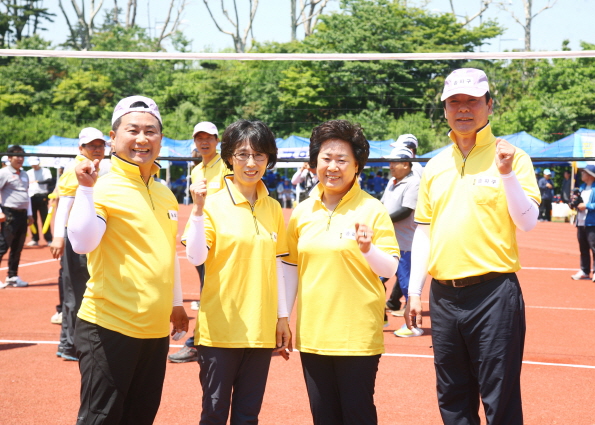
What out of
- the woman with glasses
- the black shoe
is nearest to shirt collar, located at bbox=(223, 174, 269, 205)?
the woman with glasses

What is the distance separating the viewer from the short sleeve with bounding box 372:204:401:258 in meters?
3.92

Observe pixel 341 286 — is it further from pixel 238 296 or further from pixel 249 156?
pixel 249 156

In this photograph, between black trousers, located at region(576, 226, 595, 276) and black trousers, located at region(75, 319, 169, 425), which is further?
black trousers, located at region(576, 226, 595, 276)

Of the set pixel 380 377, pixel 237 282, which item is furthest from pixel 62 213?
pixel 380 377

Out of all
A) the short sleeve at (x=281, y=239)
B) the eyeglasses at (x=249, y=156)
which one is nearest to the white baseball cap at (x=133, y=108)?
the eyeglasses at (x=249, y=156)

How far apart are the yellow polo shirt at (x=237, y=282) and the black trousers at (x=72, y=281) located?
2.90 metres

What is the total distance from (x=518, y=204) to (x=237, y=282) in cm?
160

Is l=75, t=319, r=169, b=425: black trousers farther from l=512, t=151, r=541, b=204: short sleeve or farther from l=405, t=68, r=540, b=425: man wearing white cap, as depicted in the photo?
l=512, t=151, r=541, b=204: short sleeve

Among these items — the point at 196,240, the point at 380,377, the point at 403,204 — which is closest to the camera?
the point at 196,240

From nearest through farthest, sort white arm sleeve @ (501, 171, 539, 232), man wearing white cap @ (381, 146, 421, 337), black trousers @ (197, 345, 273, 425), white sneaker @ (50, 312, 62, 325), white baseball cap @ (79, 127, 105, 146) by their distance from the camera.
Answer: white arm sleeve @ (501, 171, 539, 232) → black trousers @ (197, 345, 273, 425) → white baseball cap @ (79, 127, 105, 146) → man wearing white cap @ (381, 146, 421, 337) → white sneaker @ (50, 312, 62, 325)

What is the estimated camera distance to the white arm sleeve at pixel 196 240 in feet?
12.4

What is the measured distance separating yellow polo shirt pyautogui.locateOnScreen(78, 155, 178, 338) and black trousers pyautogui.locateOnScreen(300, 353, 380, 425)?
895 millimetres

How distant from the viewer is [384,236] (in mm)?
3941

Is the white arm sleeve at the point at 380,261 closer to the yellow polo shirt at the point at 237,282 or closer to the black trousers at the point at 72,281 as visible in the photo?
the yellow polo shirt at the point at 237,282
